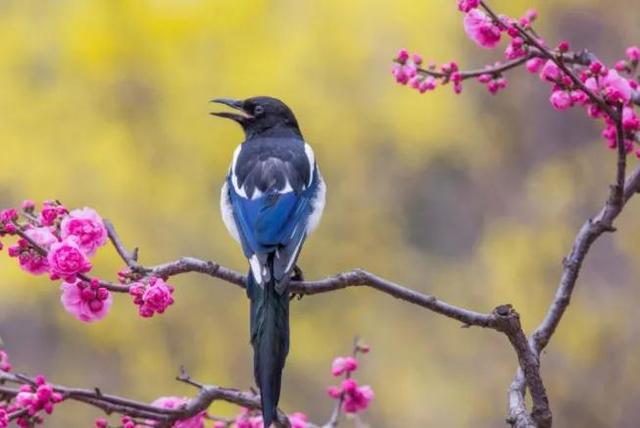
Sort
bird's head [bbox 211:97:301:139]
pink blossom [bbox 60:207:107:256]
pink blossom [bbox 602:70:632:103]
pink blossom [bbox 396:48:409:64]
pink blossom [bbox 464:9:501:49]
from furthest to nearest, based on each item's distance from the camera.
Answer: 1. bird's head [bbox 211:97:301:139]
2. pink blossom [bbox 396:48:409:64]
3. pink blossom [bbox 464:9:501:49]
4. pink blossom [bbox 602:70:632:103]
5. pink blossom [bbox 60:207:107:256]

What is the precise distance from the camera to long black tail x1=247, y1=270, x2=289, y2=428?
2215 millimetres

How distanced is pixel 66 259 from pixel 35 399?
278 mm

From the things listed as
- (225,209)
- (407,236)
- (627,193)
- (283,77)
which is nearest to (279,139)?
(225,209)

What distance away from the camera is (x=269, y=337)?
2.37m

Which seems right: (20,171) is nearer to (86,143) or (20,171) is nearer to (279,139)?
(86,143)

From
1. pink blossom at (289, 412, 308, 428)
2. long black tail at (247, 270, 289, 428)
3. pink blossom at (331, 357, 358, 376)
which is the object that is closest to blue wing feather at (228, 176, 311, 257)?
long black tail at (247, 270, 289, 428)

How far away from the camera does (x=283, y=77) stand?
6738 millimetres

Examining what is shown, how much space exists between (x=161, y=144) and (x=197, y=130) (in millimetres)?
271

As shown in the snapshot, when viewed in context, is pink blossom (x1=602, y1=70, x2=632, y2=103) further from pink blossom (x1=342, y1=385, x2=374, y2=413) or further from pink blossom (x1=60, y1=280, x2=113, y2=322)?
pink blossom (x1=60, y1=280, x2=113, y2=322)

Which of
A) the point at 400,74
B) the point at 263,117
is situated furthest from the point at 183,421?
the point at 263,117

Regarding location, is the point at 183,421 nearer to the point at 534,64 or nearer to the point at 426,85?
the point at 426,85

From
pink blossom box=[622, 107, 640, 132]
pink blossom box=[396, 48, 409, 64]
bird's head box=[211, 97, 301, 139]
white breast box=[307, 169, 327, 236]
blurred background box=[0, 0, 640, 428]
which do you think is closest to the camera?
pink blossom box=[622, 107, 640, 132]

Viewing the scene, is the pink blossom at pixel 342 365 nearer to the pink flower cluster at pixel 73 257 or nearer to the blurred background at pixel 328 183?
the pink flower cluster at pixel 73 257

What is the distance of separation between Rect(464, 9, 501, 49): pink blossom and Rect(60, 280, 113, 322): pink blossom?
1018 millimetres
